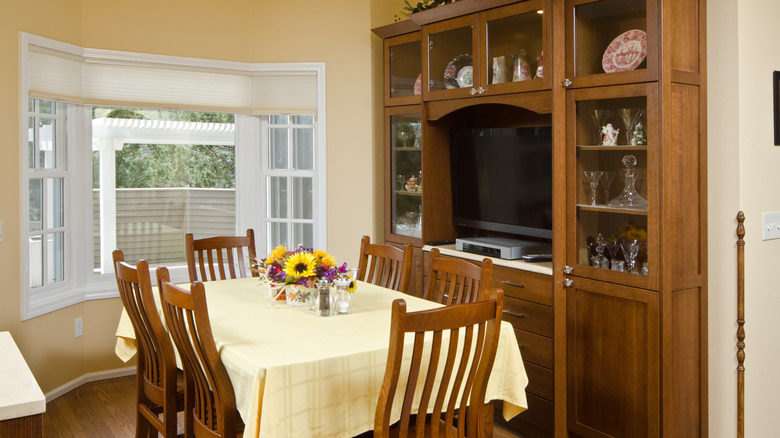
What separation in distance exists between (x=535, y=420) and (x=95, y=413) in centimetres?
243

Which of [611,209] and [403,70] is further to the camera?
[403,70]

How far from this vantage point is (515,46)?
368cm

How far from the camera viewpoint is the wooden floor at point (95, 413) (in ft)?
12.2

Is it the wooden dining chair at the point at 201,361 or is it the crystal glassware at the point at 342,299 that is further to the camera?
the crystal glassware at the point at 342,299

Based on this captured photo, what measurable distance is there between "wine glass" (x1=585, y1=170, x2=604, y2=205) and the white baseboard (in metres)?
3.19

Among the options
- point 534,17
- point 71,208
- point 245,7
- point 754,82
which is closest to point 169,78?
point 245,7

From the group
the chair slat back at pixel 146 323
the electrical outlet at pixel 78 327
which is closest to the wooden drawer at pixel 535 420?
the chair slat back at pixel 146 323

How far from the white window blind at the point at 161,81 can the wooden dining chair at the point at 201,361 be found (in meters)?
2.19

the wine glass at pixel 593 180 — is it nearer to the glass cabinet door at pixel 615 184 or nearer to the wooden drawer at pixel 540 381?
the glass cabinet door at pixel 615 184

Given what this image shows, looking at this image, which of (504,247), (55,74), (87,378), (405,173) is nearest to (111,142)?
(55,74)

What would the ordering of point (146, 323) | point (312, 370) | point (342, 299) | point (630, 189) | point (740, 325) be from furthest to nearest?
1. point (630, 189)
2. point (740, 325)
3. point (342, 299)
4. point (146, 323)
5. point (312, 370)

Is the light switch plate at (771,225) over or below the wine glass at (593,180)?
below

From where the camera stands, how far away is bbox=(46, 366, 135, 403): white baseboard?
4.24m

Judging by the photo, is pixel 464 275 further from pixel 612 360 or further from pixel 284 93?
pixel 284 93
